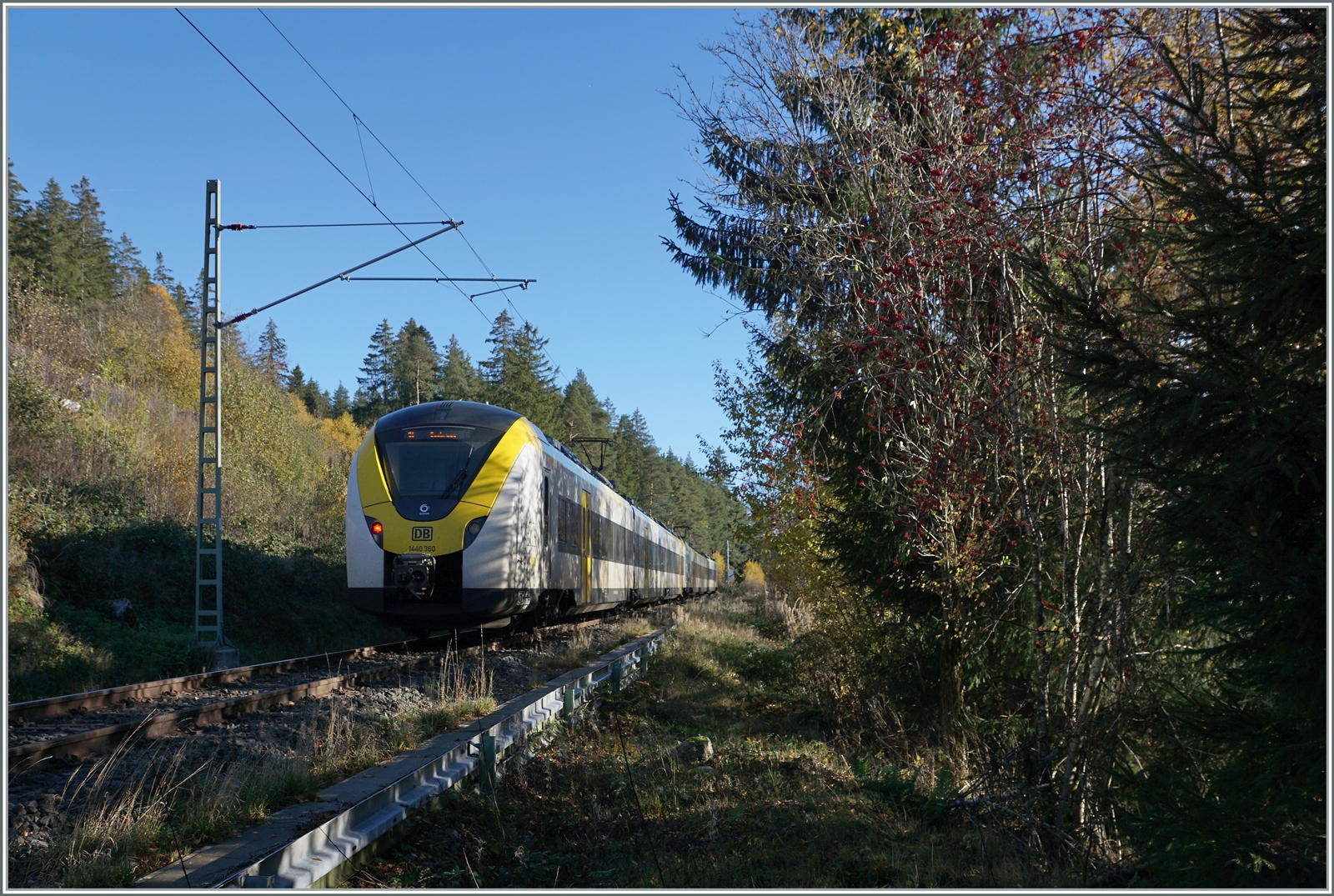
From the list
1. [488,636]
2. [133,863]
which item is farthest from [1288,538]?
[488,636]

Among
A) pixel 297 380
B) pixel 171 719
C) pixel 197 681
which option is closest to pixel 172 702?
pixel 197 681

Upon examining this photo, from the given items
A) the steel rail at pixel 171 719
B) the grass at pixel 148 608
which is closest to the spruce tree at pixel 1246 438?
the steel rail at pixel 171 719

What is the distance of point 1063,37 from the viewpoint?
588cm

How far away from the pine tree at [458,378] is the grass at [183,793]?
4125cm

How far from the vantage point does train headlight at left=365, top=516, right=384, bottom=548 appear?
12.6 m

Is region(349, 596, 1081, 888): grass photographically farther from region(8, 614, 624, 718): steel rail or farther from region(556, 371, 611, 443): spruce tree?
region(556, 371, 611, 443): spruce tree

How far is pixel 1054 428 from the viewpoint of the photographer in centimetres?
636

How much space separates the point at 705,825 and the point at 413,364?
66143 millimetres

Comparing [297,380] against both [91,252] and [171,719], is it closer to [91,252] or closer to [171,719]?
[91,252]

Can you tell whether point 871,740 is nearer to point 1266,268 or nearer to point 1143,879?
point 1143,879

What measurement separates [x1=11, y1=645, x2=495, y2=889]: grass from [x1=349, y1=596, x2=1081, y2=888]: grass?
0.97m

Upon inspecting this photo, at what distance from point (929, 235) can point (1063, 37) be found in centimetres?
151

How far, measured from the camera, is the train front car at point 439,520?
1248cm

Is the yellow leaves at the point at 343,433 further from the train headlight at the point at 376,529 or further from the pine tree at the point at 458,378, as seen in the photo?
the train headlight at the point at 376,529
